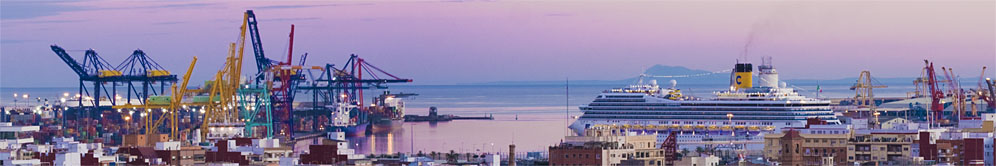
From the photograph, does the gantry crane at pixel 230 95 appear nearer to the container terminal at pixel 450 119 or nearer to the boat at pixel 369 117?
the container terminal at pixel 450 119

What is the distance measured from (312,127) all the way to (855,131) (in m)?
43.5

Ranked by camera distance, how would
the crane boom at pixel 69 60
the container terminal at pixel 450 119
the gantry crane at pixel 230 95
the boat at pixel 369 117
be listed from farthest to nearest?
the boat at pixel 369 117, the crane boom at pixel 69 60, the gantry crane at pixel 230 95, the container terminal at pixel 450 119

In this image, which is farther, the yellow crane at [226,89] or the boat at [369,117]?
the boat at [369,117]

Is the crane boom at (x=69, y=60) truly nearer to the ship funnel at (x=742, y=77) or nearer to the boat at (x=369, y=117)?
the boat at (x=369, y=117)

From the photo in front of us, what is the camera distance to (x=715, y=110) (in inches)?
2756

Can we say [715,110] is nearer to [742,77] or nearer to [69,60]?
[742,77]

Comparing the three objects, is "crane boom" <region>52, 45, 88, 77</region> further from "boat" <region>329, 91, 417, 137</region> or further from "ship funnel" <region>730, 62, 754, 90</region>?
"ship funnel" <region>730, 62, 754, 90</region>

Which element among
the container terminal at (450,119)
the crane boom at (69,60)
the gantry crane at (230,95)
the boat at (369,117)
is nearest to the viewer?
the container terminal at (450,119)

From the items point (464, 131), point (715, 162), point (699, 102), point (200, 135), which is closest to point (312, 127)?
point (464, 131)

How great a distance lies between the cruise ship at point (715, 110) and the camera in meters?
68.5

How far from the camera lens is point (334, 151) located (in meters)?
39.2

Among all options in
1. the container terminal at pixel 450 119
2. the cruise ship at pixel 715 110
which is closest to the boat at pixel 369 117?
the container terminal at pixel 450 119

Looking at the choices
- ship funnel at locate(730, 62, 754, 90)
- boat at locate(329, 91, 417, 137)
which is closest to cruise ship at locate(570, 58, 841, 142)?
ship funnel at locate(730, 62, 754, 90)

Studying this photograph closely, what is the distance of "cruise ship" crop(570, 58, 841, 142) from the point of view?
68.5 metres
